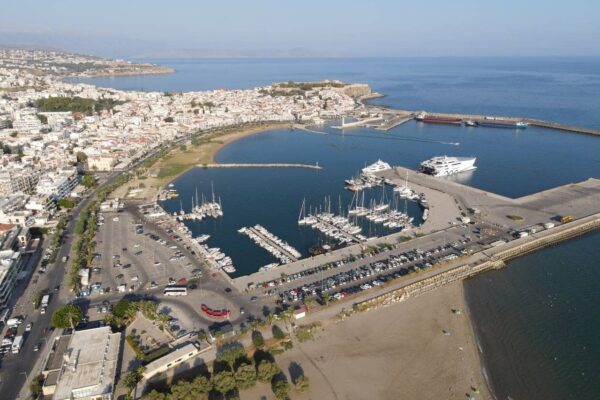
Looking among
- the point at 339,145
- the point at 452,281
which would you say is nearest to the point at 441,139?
the point at 339,145

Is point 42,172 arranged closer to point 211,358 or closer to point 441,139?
point 211,358

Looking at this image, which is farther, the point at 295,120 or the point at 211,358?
the point at 295,120

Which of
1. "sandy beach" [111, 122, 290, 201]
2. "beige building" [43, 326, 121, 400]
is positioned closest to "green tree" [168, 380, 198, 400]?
"beige building" [43, 326, 121, 400]

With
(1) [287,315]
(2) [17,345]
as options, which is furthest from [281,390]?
(2) [17,345]

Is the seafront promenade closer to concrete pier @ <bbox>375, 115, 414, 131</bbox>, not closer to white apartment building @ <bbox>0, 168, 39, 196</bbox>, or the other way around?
white apartment building @ <bbox>0, 168, 39, 196</bbox>

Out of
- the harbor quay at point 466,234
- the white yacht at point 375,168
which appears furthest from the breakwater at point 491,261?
the white yacht at point 375,168

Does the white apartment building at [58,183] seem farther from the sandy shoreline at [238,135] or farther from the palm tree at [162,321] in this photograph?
the palm tree at [162,321]
